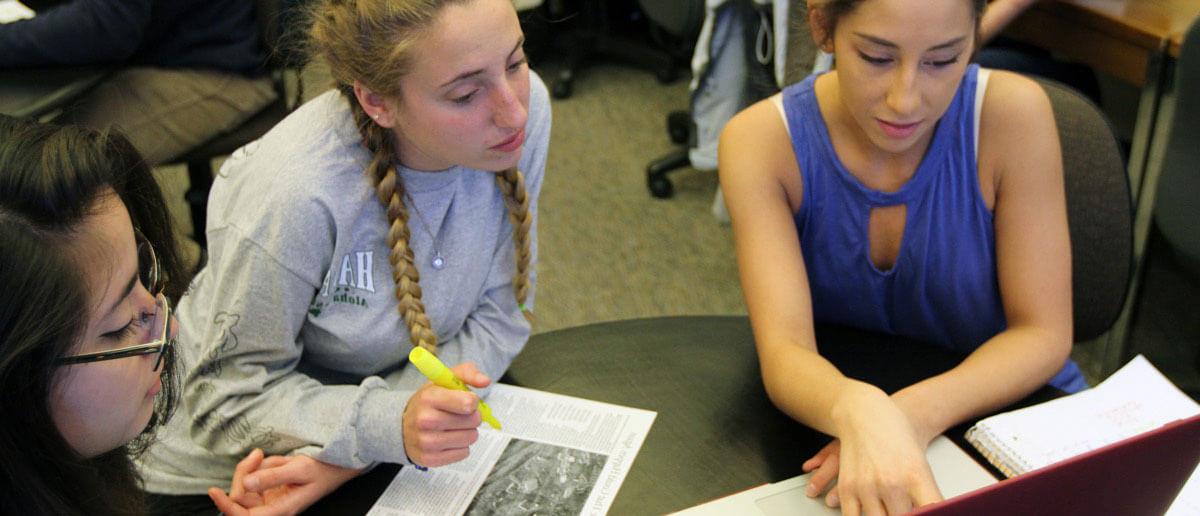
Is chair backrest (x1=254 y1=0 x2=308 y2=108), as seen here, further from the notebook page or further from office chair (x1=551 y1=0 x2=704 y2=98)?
office chair (x1=551 y1=0 x2=704 y2=98)

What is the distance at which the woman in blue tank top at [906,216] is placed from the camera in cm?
114

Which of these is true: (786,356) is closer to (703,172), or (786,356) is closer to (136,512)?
(136,512)

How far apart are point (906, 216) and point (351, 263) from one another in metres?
0.69

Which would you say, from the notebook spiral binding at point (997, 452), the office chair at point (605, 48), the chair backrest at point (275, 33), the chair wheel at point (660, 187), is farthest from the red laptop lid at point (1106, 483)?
the office chair at point (605, 48)

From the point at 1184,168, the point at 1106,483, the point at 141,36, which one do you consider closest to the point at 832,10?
the point at 1106,483

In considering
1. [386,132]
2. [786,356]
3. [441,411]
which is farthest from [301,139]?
[786,356]

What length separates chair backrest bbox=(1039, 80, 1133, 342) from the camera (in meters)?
1.33

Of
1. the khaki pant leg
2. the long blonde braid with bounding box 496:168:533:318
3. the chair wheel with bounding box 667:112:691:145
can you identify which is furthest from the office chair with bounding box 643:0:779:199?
the long blonde braid with bounding box 496:168:533:318

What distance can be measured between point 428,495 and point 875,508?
1.42 feet

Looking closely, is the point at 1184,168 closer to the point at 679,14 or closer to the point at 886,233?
the point at 886,233

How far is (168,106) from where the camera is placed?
2.05m

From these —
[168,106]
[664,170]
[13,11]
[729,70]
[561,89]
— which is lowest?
[561,89]

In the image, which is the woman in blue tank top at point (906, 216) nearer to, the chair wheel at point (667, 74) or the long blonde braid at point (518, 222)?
the long blonde braid at point (518, 222)

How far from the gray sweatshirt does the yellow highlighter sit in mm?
74
